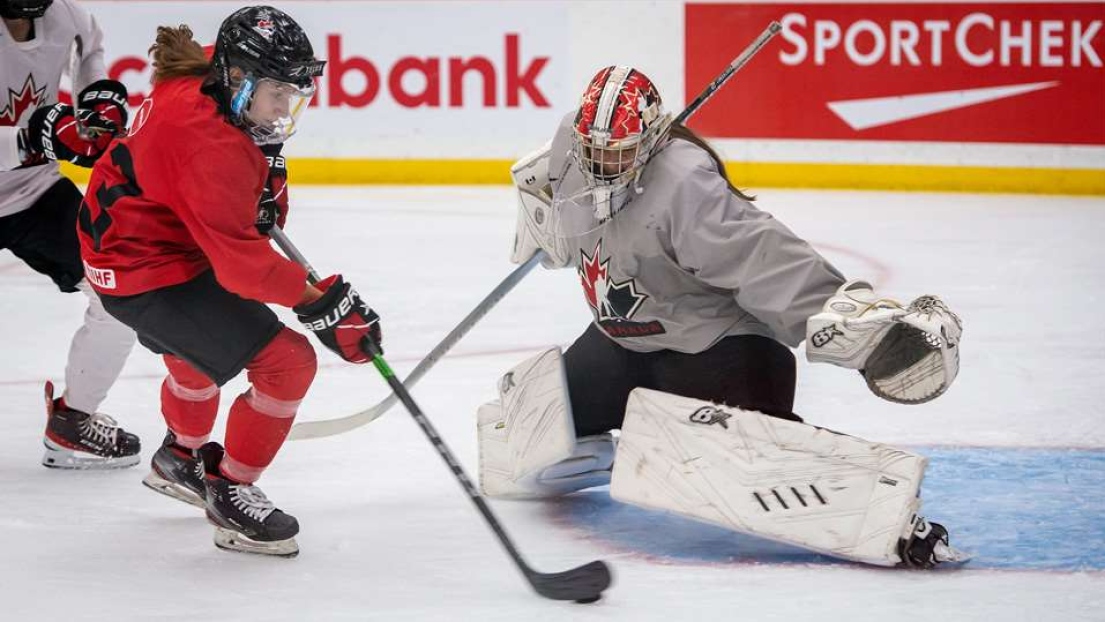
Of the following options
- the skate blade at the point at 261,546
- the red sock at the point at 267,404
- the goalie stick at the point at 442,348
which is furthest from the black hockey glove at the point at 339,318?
the goalie stick at the point at 442,348

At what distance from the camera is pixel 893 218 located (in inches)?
251

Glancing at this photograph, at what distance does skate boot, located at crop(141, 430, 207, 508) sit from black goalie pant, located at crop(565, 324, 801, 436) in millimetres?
704

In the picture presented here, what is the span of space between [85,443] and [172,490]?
0.39 metres

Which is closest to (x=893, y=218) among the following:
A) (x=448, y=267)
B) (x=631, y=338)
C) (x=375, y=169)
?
(x=448, y=267)

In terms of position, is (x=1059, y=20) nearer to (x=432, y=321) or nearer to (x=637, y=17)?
(x=637, y=17)

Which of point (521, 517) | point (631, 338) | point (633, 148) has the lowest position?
point (521, 517)

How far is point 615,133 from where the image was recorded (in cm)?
265

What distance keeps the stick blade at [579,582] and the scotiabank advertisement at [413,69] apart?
480 cm

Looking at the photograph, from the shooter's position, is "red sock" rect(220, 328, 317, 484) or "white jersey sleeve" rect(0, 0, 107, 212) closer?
"red sock" rect(220, 328, 317, 484)

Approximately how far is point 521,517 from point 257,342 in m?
0.61

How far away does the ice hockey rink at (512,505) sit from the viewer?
251 centimetres

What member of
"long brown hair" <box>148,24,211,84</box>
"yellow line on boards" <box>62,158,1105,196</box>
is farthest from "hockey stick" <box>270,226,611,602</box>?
"yellow line on boards" <box>62,158,1105,196</box>

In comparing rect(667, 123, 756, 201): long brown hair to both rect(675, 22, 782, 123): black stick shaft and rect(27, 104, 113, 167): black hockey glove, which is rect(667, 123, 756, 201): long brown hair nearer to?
rect(675, 22, 782, 123): black stick shaft

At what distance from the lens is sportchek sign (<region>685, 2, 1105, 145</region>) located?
21.6 feet
